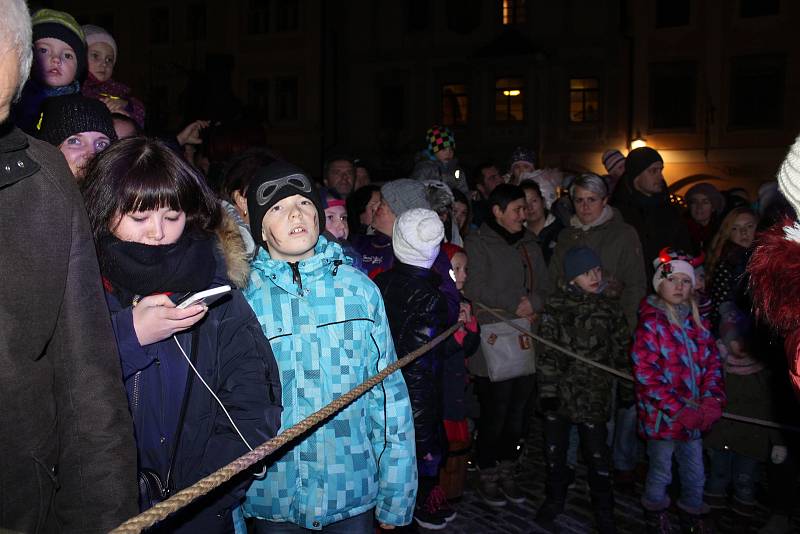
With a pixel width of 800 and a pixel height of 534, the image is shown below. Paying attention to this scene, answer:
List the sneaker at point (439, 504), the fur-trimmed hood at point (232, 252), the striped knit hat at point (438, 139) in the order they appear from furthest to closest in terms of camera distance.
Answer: the striped knit hat at point (438, 139), the sneaker at point (439, 504), the fur-trimmed hood at point (232, 252)

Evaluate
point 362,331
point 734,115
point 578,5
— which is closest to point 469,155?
point 578,5

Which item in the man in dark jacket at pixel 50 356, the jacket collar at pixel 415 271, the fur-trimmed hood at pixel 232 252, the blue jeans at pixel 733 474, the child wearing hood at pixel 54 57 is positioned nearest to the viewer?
the man in dark jacket at pixel 50 356

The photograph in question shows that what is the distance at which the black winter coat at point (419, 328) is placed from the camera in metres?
4.36

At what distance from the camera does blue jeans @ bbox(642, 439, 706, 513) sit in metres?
4.86

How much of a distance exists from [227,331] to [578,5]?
2745 cm

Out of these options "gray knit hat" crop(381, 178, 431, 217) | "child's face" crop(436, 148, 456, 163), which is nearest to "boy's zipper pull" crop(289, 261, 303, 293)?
"gray knit hat" crop(381, 178, 431, 217)

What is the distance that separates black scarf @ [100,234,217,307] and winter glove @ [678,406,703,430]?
3.62 meters

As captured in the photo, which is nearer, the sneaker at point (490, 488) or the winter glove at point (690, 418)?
the winter glove at point (690, 418)

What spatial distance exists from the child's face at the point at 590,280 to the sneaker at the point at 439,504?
1.90 meters

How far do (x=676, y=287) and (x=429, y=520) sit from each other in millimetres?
2484

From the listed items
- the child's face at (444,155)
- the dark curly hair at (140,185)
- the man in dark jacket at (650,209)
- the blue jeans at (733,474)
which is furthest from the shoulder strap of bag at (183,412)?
the child's face at (444,155)

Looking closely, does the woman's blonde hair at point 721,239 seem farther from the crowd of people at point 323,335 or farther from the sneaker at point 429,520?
the sneaker at point 429,520

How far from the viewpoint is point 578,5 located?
26781 millimetres

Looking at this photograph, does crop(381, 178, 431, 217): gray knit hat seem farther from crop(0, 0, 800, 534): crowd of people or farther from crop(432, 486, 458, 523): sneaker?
crop(432, 486, 458, 523): sneaker
